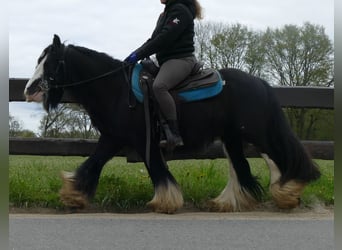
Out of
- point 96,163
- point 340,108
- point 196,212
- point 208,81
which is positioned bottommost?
point 196,212

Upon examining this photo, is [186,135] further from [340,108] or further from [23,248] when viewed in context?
[340,108]

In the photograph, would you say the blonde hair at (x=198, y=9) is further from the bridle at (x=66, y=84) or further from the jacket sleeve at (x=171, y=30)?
the bridle at (x=66, y=84)

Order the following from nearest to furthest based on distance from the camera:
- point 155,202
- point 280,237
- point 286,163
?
point 280,237, point 155,202, point 286,163

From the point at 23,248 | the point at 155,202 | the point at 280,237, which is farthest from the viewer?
the point at 155,202

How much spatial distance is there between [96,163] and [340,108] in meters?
4.17

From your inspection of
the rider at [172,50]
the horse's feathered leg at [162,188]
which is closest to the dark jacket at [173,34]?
the rider at [172,50]

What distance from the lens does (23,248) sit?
4266mm

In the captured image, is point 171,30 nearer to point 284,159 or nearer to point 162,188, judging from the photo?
point 162,188

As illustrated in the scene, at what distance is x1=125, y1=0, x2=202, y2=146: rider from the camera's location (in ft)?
19.7

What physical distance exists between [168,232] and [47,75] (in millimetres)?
2459

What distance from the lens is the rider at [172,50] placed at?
6.00m

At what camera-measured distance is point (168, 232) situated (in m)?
4.94

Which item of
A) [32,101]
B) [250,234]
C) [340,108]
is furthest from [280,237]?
[32,101]

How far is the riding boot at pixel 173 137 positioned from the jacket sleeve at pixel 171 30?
87cm
